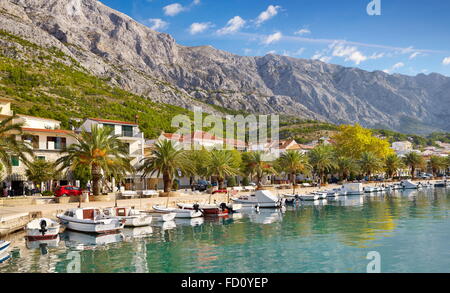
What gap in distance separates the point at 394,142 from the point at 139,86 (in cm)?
12513

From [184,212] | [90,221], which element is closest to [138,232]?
[90,221]

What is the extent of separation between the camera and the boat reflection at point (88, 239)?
24578mm

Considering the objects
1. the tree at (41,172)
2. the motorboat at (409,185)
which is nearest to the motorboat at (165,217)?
the tree at (41,172)

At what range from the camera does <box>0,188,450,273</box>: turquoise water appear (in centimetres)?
1850

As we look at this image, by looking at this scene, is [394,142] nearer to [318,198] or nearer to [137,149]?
[318,198]

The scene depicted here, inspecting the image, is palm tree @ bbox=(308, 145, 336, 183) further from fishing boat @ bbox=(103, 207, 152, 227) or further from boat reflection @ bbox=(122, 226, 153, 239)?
boat reflection @ bbox=(122, 226, 153, 239)

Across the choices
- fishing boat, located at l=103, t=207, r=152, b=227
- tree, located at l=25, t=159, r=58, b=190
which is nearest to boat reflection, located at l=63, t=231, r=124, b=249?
fishing boat, located at l=103, t=207, r=152, b=227

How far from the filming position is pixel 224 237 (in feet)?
88.6

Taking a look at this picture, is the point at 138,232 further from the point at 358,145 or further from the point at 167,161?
the point at 358,145

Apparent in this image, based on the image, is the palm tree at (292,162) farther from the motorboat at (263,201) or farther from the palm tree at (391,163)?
the palm tree at (391,163)

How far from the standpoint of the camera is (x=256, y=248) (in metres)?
22.8

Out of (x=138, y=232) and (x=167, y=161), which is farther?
(x=167, y=161)

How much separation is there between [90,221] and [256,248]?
43.4 ft
